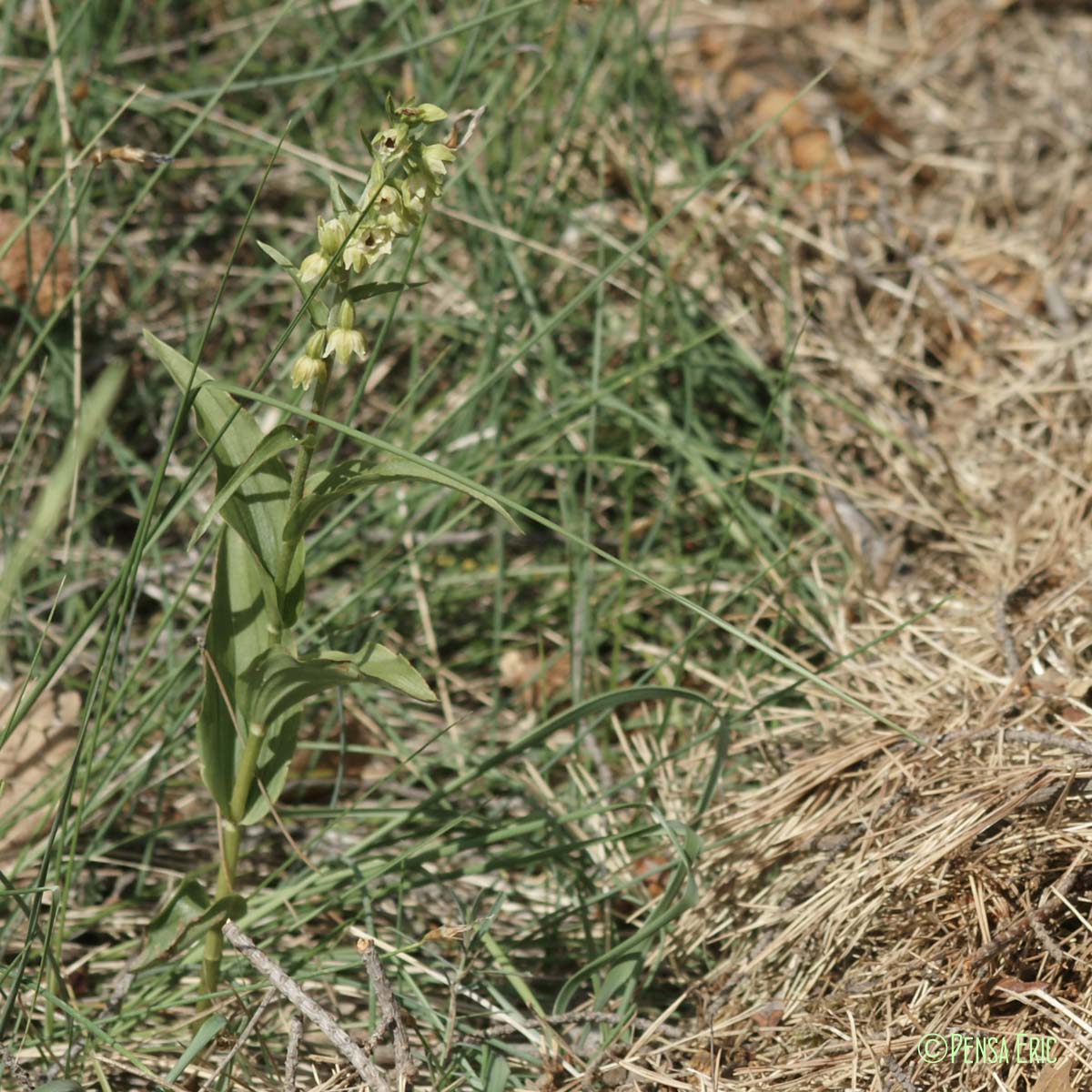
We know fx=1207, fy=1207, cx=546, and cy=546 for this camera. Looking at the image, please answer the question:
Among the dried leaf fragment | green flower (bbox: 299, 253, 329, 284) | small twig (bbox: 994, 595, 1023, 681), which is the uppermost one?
green flower (bbox: 299, 253, 329, 284)

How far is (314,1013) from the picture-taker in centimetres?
128

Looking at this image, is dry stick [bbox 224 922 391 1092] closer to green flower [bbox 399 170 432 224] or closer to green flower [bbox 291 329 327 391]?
green flower [bbox 291 329 327 391]

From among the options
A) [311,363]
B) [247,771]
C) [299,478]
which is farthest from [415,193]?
[247,771]

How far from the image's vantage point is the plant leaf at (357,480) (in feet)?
3.75

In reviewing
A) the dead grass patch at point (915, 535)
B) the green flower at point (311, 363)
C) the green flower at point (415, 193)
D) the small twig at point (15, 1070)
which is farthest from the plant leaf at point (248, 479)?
the dead grass patch at point (915, 535)

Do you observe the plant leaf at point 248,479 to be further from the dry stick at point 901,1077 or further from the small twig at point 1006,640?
the small twig at point 1006,640

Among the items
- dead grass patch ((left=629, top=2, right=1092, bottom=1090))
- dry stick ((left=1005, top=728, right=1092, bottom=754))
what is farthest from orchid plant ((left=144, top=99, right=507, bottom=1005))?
dry stick ((left=1005, top=728, right=1092, bottom=754))

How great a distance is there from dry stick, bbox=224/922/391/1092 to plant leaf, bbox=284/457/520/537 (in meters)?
0.47

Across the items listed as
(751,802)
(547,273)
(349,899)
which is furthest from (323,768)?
(547,273)

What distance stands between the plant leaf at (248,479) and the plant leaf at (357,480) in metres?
0.06

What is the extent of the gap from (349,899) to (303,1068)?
0.21 meters

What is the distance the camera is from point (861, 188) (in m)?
2.73

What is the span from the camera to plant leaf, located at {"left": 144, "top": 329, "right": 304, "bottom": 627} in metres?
1.25

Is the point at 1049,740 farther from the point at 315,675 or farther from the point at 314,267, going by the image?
the point at 314,267
